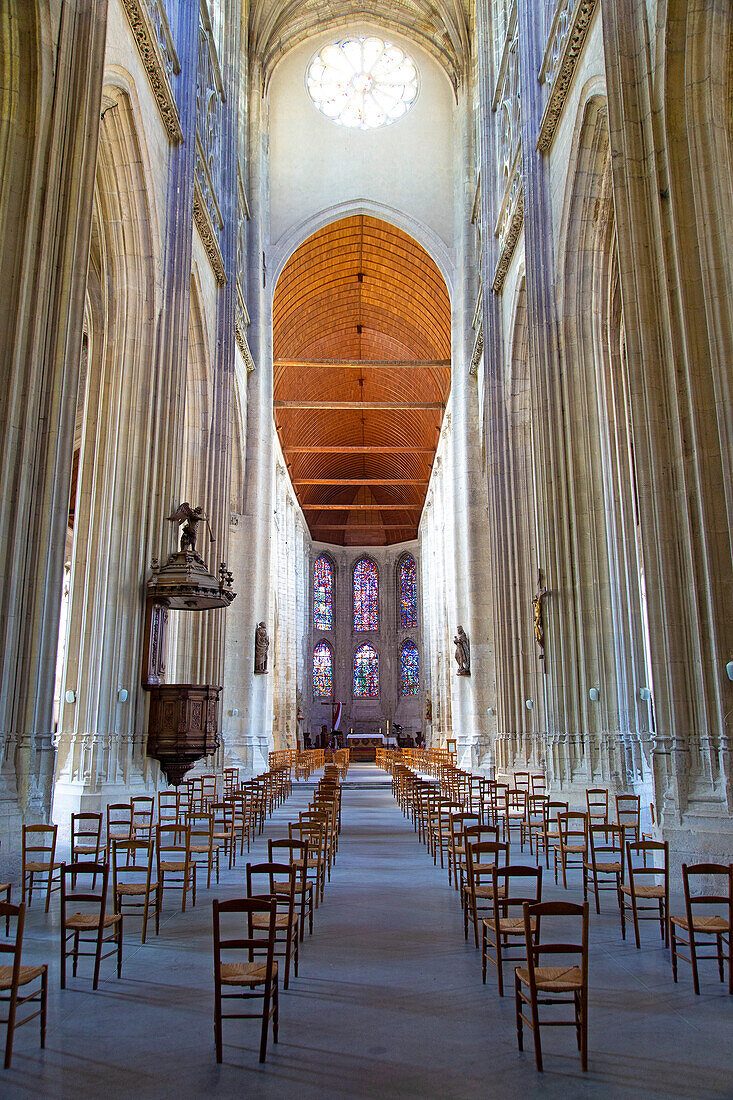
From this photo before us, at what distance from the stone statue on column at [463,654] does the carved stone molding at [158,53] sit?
1578 cm

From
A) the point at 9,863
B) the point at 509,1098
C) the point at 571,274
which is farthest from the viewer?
the point at 571,274

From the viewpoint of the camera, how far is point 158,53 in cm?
1420

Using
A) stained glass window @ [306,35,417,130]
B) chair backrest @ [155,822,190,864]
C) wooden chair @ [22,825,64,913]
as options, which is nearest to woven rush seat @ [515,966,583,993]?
chair backrest @ [155,822,190,864]

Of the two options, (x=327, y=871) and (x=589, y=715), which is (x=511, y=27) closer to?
(x=589, y=715)

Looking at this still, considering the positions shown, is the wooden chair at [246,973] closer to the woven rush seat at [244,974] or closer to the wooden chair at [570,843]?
the woven rush seat at [244,974]

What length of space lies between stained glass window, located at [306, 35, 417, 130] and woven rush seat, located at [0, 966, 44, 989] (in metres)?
33.6

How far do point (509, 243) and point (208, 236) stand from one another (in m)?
7.06

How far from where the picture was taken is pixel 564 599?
1446 centimetres

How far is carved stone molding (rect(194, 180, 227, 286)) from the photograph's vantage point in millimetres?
18297

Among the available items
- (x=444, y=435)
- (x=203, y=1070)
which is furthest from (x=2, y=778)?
(x=444, y=435)

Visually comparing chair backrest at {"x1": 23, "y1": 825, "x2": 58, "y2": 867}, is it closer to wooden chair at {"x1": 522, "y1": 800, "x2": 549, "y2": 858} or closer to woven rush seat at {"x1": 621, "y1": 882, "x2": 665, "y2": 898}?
woven rush seat at {"x1": 621, "y1": 882, "x2": 665, "y2": 898}

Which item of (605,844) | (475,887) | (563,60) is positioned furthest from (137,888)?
(563,60)

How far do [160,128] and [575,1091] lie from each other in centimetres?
1609

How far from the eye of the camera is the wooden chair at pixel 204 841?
8664 millimetres
